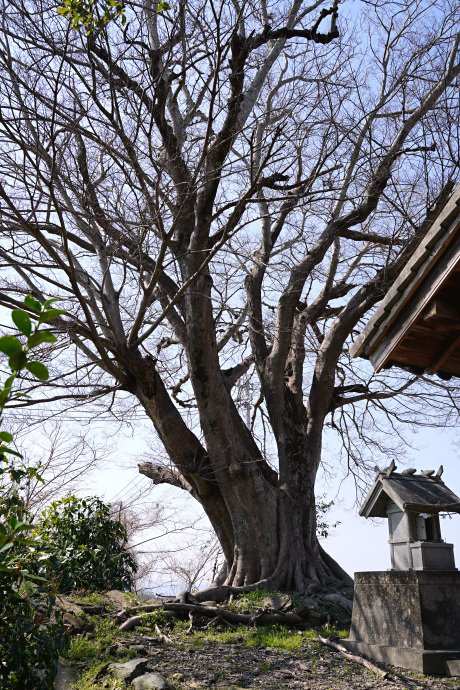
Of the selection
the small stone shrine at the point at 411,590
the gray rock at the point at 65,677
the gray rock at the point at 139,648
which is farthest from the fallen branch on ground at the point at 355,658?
the gray rock at the point at 65,677

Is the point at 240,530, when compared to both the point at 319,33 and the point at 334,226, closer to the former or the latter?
the point at 334,226

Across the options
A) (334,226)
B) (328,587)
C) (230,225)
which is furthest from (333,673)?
(334,226)

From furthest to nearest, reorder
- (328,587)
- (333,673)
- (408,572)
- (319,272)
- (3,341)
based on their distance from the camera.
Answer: (319,272)
(328,587)
(408,572)
(333,673)
(3,341)

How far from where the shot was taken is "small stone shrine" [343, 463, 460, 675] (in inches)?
234

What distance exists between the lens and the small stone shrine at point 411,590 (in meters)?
5.95

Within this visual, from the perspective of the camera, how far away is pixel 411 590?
20.3 feet

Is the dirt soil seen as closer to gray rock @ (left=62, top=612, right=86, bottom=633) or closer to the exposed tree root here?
gray rock @ (left=62, top=612, right=86, bottom=633)

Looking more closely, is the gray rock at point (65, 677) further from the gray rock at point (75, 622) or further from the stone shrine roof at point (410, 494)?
the stone shrine roof at point (410, 494)

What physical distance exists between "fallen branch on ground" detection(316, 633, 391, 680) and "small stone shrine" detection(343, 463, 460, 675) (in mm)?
216

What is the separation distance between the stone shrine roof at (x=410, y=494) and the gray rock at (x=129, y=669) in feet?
11.9

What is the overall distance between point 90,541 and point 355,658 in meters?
4.02

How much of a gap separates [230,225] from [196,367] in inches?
99.8

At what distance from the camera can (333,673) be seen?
5.45 metres

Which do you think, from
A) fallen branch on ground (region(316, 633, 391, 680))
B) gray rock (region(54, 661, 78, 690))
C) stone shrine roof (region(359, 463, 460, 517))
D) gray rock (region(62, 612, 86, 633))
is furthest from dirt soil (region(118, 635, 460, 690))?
stone shrine roof (region(359, 463, 460, 517))
